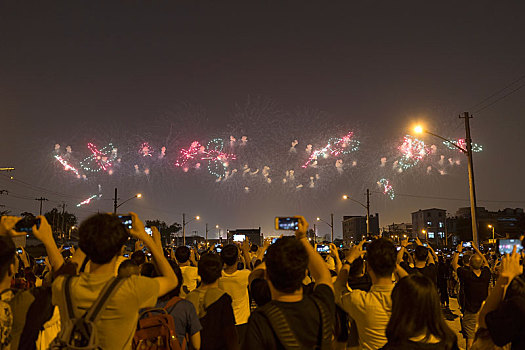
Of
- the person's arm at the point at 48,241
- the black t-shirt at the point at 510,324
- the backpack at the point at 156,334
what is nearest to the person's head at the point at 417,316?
the black t-shirt at the point at 510,324

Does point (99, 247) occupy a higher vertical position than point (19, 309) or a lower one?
higher

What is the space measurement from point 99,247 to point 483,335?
3.07 m

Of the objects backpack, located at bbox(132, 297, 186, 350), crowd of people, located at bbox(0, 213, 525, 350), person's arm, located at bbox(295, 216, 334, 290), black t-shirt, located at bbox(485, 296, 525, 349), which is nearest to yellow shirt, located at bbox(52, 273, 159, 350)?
crowd of people, located at bbox(0, 213, 525, 350)

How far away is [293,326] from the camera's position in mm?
2438

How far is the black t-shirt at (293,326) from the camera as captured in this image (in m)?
2.37

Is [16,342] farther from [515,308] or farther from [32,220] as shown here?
[515,308]

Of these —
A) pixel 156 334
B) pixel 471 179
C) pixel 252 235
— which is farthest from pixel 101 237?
pixel 252 235

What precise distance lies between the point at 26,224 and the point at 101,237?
0.71 m

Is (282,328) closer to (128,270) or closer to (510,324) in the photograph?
(510,324)

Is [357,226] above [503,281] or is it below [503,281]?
above

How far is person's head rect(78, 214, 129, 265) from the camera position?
9.23 ft

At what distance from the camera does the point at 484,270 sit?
25.2 ft

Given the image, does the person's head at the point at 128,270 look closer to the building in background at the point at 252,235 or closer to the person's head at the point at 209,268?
the person's head at the point at 209,268

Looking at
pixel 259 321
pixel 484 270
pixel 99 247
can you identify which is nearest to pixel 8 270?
pixel 99 247
